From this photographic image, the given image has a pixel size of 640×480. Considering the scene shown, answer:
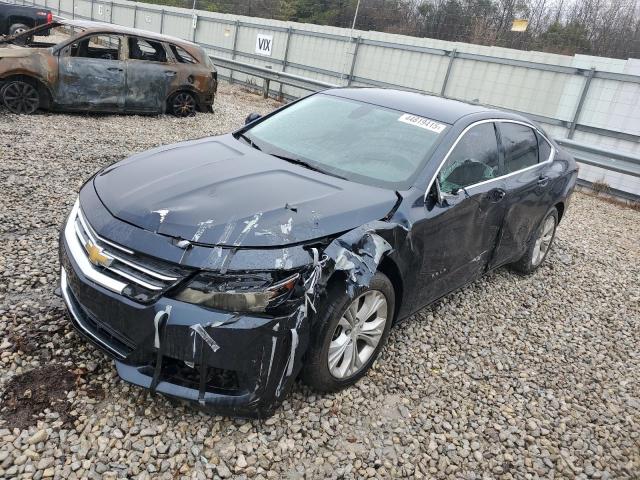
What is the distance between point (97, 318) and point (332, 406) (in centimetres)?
136

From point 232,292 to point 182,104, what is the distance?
8127 millimetres

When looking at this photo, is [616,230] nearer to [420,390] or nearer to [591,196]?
[591,196]

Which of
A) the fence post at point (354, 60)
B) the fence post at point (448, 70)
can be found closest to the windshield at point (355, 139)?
the fence post at point (448, 70)

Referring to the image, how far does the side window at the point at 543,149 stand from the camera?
4641mm

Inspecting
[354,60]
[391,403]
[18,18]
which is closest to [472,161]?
[391,403]

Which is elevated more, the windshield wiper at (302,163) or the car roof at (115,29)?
the car roof at (115,29)

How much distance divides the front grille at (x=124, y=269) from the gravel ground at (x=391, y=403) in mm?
637

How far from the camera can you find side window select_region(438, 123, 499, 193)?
11.0ft

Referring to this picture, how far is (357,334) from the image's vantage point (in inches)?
115

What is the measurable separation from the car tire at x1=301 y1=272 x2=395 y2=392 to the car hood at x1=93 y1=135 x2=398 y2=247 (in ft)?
1.19

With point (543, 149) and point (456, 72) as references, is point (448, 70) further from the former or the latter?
point (543, 149)

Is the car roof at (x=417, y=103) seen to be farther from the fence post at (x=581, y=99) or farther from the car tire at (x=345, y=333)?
the fence post at (x=581, y=99)

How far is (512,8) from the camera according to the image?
50.2ft

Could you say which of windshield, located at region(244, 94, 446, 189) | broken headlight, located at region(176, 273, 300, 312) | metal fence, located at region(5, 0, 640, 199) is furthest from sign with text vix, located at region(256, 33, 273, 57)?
broken headlight, located at region(176, 273, 300, 312)
